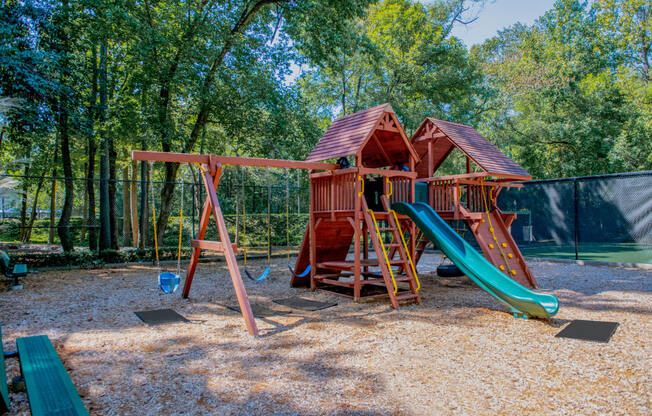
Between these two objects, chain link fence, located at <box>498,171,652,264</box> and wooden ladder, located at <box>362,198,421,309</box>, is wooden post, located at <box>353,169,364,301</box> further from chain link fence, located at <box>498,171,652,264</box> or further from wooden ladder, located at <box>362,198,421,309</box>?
chain link fence, located at <box>498,171,652,264</box>

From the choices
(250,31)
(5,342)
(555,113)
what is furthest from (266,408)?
(555,113)

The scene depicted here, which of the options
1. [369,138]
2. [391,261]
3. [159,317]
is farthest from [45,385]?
[369,138]

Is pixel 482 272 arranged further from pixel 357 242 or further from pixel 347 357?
pixel 347 357

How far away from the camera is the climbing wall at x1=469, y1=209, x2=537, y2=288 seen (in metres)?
8.24

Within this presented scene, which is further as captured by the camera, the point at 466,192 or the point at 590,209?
the point at 590,209

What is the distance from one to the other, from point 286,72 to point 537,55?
19.2 m

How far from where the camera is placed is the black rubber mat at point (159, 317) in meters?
5.87


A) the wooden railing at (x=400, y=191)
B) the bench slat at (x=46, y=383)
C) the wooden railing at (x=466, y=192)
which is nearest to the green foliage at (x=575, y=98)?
the wooden railing at (x=466, y=192)

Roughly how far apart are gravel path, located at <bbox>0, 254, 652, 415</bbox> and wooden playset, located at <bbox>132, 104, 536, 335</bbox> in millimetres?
912

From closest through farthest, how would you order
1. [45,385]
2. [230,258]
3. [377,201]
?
[45,385]
[230,258]
[377,201]

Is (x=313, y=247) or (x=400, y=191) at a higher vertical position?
(x=400, y=191)

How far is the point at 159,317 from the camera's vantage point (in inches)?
241

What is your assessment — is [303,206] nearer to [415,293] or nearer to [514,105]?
[514,105]

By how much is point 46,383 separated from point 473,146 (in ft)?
30.5
